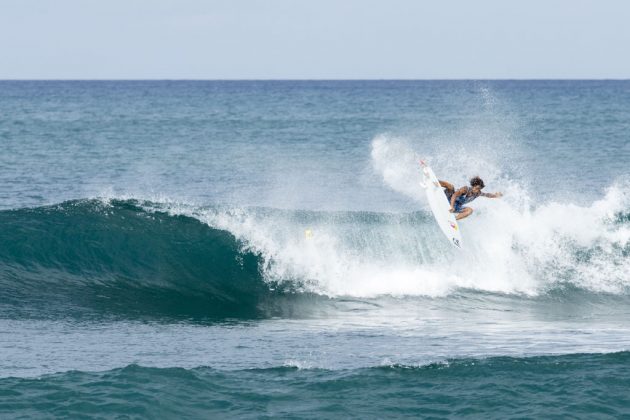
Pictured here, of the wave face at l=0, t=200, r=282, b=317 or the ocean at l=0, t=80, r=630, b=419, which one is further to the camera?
the wave face at l=0, t=200, r=282, b=317

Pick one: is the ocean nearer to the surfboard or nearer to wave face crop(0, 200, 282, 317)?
wave face crop(0, 200, 282, 317)

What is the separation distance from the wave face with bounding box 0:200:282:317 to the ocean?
2.5 inches

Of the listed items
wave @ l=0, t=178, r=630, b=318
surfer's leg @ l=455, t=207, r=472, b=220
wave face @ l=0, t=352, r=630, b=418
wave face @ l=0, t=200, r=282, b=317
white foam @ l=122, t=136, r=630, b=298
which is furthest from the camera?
white foam @ l=122, t=136, r=630, b=298

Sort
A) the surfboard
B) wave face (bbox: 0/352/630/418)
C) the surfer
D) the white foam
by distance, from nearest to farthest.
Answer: wave face (bbox: 0/352/630/418), the surfer, the surfboard, the white foam

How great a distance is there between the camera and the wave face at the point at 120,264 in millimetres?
17156

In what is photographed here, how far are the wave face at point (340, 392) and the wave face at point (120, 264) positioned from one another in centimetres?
527

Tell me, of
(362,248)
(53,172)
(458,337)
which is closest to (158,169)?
(53,172)

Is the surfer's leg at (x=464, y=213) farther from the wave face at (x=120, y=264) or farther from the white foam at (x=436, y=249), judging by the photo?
the wave face at (x=120, y=264)

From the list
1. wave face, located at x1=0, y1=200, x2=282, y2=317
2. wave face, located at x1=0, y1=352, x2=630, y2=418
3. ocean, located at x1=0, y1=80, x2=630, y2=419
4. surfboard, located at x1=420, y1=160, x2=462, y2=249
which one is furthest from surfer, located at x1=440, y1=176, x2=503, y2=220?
wave face, located at x1=0, y1=352, x2=630, y2=418

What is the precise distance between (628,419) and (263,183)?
25.1 metres

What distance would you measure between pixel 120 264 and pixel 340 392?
982 centimetres

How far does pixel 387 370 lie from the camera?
38.7 feet

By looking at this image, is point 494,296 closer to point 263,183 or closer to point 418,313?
point 418,313

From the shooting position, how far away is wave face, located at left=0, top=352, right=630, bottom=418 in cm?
1039
